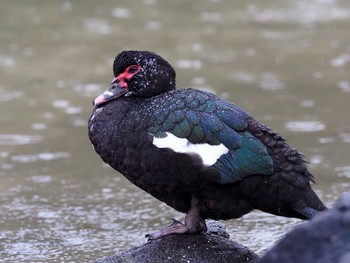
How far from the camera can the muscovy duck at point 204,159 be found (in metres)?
5.16

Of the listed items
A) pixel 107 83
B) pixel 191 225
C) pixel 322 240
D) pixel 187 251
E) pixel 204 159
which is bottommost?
pixel 322 240

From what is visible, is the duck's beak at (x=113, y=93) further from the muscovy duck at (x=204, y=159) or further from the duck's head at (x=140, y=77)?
the muscovy duck at (x=204, y=159)

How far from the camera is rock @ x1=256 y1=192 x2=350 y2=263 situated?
3148mm

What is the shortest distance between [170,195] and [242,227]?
1.75m

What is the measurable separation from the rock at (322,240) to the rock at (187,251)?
202 centimetres

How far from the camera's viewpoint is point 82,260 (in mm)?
6199

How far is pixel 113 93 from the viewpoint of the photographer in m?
5.64

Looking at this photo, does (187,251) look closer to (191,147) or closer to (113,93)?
(191,147)

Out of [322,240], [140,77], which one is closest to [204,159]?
[140,77]

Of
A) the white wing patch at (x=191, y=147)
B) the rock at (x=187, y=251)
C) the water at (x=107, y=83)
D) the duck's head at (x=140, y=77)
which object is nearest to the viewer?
the white wing patch at (x=191, y=147)

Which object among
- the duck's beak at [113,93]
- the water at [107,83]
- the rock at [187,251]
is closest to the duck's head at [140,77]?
the duck's beak at [113,93]

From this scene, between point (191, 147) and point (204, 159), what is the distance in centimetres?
10

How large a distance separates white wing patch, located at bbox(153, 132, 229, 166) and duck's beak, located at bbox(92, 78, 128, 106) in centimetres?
59

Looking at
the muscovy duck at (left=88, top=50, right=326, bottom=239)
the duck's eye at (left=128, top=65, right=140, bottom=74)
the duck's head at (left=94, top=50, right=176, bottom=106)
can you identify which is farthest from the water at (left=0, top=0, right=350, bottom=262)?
the duck's eye at (left=128, top=65, right=140, bottom=74)
